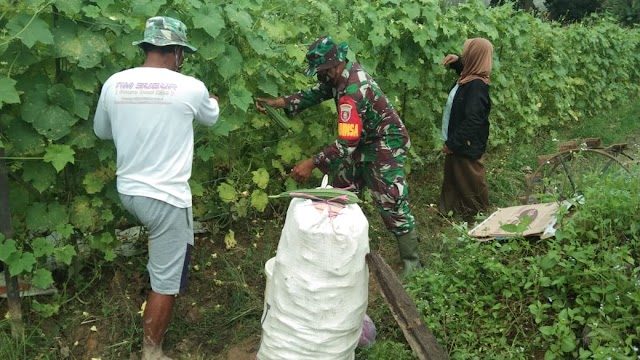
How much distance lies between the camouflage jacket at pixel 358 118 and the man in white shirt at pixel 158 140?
94cm

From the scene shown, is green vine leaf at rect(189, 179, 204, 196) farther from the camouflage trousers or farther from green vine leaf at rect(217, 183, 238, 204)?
Answer: the camouflage trousers

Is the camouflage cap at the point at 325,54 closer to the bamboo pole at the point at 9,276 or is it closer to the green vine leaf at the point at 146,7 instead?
the green vine leaf at the point at 146,7

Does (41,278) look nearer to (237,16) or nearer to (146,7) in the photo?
(146,7)

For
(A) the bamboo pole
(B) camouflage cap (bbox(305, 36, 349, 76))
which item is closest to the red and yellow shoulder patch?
(B) camouflage cap (bbox(305, 36, 349, 76))

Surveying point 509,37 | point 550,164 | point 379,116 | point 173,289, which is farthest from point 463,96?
point 173,289

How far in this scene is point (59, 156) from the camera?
10.0 feet

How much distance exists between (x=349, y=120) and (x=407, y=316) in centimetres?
135

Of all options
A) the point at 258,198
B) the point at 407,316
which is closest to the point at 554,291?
the point at 407,316

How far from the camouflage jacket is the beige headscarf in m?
1.40

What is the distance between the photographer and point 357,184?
4.43m

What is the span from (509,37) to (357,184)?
12.1ft

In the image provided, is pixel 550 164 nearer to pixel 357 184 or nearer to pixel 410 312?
pixel 357 184

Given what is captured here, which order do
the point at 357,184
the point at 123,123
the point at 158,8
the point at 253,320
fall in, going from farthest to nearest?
the point at 357,184
the point at 253,320
the point at 158,8
the point at 123,123

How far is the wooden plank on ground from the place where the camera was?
2.91m
